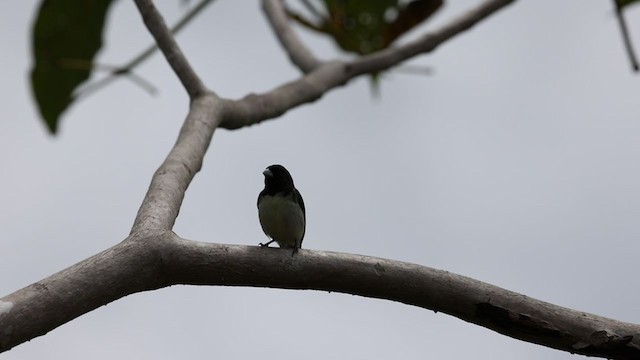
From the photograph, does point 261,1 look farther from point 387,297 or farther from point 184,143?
point 387,297

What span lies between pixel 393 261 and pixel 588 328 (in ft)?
1.85

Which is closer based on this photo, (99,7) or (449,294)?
(449,294)

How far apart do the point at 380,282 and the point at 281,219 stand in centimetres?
126

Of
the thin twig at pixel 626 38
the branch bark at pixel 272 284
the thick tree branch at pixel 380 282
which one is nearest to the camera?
the branch bark at pixel 272 284

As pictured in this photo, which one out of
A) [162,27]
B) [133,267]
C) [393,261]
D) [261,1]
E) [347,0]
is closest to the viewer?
[133,267]

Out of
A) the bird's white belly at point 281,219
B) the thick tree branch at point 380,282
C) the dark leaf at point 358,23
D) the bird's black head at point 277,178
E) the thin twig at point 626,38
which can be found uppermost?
the dark leaf at point 358,23

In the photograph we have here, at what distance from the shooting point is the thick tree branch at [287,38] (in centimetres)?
552

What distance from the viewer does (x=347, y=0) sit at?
514 centimetres

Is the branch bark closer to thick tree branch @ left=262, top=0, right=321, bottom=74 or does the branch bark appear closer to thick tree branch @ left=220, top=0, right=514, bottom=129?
thick tree branch @ left=220, top=0, right=514, bottom=129

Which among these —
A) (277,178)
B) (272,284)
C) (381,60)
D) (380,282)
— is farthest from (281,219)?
(381,60)

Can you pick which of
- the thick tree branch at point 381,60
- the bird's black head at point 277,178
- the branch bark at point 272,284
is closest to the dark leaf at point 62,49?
the bird's black head at point 277,178

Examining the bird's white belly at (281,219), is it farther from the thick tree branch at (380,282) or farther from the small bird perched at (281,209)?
the thick tree branch at (380,282)

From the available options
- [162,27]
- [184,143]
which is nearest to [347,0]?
[162,27]

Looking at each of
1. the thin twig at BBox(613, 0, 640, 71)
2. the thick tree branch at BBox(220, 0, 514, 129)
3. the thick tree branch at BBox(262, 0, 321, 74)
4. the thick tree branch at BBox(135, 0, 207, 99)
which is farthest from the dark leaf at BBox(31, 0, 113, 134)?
the thin twig at BBox(613, 0, 640, 71)
